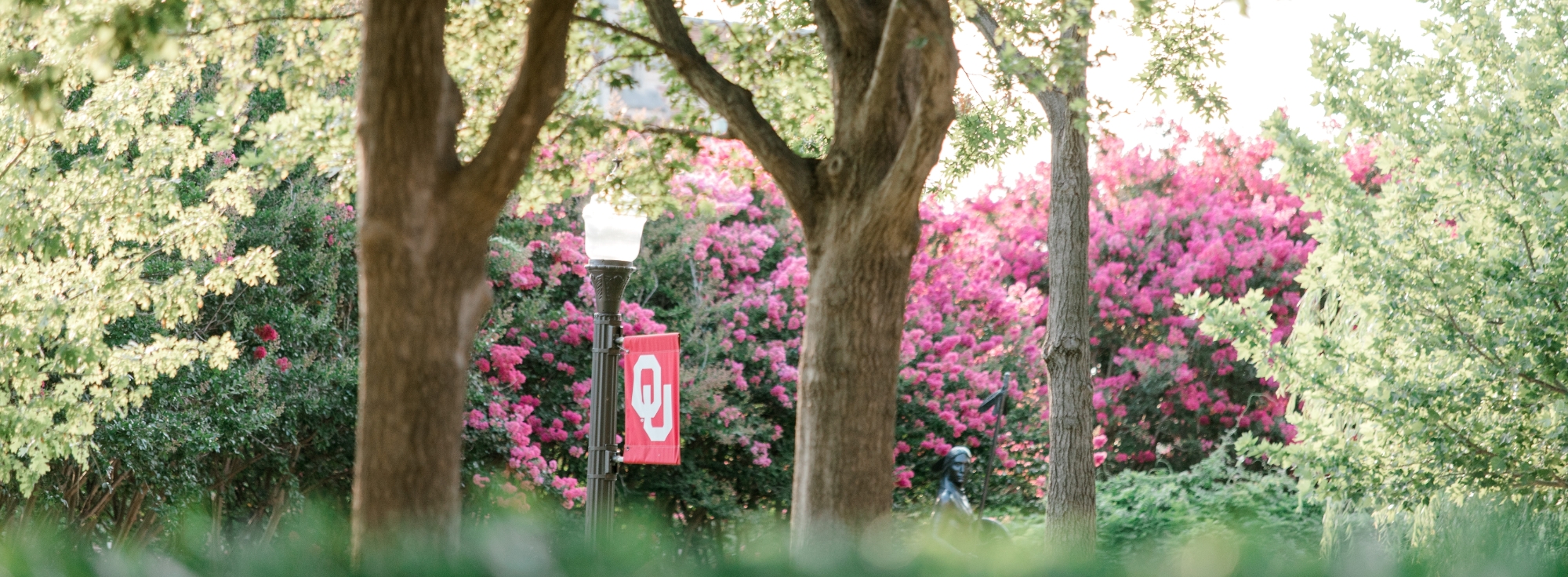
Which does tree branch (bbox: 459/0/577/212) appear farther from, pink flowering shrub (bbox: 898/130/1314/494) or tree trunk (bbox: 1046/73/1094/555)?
pink flowering shrub (bbox: 898/130/1314/494)

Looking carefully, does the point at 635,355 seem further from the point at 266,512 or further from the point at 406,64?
the point at 266,512

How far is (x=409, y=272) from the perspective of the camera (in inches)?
143

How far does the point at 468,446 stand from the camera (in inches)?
433

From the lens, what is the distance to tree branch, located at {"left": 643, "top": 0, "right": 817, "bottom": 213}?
5.40 meters

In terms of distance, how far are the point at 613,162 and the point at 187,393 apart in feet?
13.1

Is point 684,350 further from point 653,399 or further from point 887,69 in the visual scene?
point 887,69

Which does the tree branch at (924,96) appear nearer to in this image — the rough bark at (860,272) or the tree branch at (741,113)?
the rough bark at (860,272)

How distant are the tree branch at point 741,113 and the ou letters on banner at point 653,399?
4.65 feet

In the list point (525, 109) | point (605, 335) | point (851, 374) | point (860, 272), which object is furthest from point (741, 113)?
point (605, 335)

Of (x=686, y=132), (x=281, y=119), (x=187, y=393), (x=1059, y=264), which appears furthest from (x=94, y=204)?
(x=1059, y=264)

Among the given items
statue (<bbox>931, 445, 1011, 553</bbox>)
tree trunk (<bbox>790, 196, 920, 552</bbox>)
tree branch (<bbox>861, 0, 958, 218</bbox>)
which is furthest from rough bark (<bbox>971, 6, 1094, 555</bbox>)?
tree branch (<bbox>861, 0, 958, 218</bbox>)

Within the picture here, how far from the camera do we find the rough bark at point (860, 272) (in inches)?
198

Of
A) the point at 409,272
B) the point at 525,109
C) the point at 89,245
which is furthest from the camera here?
the point at 89,245

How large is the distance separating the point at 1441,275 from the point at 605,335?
14.7 feet
